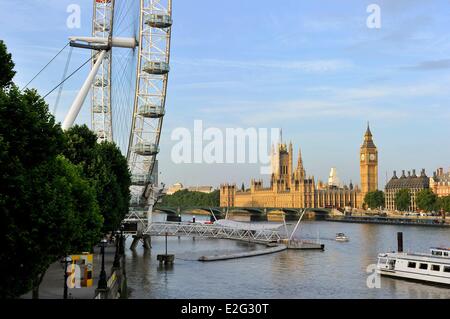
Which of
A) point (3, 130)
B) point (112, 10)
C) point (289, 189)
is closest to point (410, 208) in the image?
point (289, 189)

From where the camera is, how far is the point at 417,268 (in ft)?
116

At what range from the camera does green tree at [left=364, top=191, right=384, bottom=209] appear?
5955 inches

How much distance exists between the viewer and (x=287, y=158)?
18575 cm

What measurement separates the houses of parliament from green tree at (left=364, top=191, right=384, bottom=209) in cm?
1395

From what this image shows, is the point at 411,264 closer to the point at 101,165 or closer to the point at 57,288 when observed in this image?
the point at 101,165

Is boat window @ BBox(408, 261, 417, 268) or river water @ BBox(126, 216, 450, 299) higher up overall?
boat window @ BBox(408, 261, 417, 268)

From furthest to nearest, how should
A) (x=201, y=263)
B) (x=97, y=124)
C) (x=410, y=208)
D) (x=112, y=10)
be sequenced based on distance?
(x=410, y=208)
(x=97, y=124)
(x=201, y=263)
(x=112, y=10)

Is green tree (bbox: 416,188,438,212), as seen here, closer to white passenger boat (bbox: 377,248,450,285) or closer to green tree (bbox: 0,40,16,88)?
white passenger boat (bbox: 377,248,450,285)

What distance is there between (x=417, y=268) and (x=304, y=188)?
5458 inches

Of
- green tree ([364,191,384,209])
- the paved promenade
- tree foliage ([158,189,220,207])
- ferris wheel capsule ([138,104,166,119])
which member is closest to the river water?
the paved promenade

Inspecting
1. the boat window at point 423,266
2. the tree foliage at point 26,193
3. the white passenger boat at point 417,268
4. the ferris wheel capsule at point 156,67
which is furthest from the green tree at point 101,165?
the boat window at point 423,266
